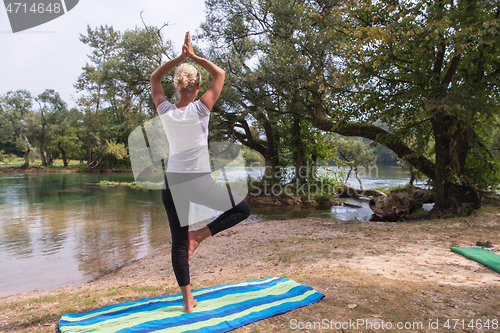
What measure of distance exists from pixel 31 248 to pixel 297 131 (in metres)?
14.1

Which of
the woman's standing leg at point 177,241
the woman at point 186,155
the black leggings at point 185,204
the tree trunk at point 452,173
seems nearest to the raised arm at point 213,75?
the woman at point 186,155

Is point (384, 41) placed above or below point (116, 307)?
above

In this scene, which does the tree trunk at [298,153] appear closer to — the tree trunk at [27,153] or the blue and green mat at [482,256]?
the blue and green mat at [482,256]

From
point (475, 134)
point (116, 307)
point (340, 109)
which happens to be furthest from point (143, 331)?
point (475, 134)

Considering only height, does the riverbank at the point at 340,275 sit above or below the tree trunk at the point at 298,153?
below

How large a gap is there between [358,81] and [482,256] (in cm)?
594

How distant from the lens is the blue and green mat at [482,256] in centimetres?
400

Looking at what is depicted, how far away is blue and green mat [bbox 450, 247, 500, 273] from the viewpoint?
157 inches

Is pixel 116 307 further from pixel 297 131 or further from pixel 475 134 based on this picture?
pixel 297 131

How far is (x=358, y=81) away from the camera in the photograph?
28.9ft

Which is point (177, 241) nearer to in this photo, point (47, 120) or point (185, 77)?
point (185, 77)

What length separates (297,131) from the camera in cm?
1786

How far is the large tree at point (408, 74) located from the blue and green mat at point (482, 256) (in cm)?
349

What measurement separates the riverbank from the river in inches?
37.6
